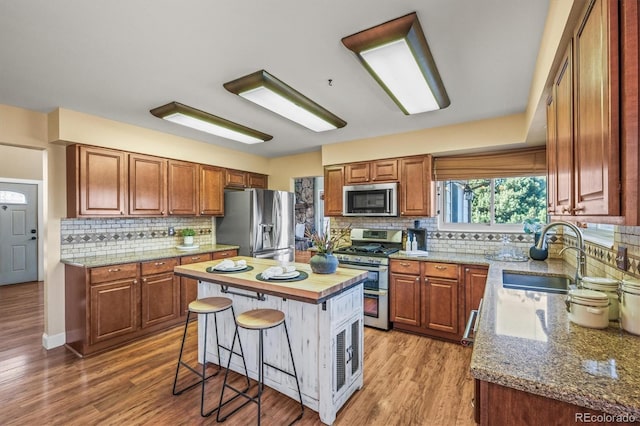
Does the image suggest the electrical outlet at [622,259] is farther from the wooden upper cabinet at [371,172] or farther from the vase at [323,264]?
the wooden upper cabinet at [371,172]

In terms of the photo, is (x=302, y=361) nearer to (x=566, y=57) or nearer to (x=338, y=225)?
(x=566, y=57)

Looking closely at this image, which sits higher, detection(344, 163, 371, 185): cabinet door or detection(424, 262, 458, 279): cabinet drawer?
detection(344, 163, 371, 185): cabinet door

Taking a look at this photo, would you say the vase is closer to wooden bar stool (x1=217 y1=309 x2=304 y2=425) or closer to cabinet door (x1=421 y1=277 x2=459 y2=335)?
wooden bar stool (x1=217 y1=309 x2=304 y2=425)

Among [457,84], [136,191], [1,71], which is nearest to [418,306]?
[457,84]

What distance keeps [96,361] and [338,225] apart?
3269 millimetres

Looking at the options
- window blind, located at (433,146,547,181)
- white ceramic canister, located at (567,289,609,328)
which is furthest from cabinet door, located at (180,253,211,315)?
white ceramic canister, located at (567,289,609,328)

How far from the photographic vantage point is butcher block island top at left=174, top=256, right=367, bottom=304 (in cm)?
181

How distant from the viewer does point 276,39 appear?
177 centimetres

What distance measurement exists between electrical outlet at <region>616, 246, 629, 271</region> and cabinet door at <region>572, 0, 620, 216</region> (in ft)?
1.94

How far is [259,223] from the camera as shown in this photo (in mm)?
4348

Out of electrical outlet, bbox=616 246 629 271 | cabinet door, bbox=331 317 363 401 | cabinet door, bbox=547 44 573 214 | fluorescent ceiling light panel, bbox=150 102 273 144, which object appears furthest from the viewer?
fluorescent ceiling light panel, bbox=150 102 273 144

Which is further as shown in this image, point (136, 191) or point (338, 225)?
point (338, 225)

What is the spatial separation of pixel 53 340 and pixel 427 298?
409cm

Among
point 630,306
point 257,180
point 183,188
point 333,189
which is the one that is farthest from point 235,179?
point 630,306
